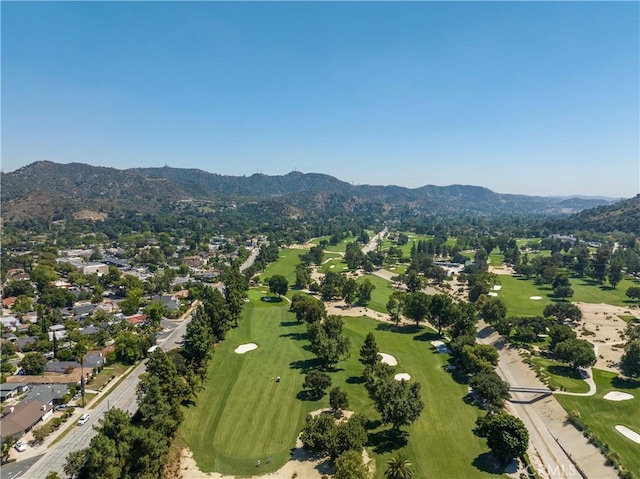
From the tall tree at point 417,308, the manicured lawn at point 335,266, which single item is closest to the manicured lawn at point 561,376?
the tall tree at point 417,308

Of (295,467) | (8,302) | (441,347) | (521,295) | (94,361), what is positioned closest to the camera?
(295,467)

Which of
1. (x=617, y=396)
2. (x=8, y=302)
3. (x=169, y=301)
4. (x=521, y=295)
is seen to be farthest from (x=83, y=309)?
(x=521, y=295)

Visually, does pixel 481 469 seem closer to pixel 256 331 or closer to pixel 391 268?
pixel 256 331

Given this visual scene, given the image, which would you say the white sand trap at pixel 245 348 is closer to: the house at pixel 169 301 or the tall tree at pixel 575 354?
the house at pixel 169 301

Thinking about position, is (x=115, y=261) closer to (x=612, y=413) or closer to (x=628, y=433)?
(x=612, y=413)

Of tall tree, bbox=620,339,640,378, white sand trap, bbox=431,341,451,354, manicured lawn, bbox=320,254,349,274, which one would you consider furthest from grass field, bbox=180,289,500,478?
manicured lawn, bbox=320,254,349,274

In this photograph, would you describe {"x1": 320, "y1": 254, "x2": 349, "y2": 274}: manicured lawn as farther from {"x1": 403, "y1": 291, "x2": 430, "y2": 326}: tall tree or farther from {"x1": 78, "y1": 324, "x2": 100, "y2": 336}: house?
{"x1": 78, "y1": 324, "x2": 100, "y2": 336}: house
